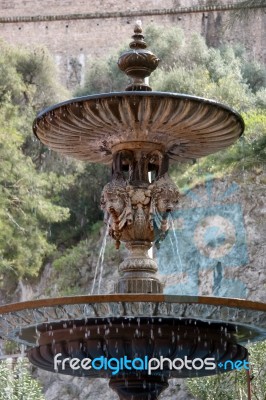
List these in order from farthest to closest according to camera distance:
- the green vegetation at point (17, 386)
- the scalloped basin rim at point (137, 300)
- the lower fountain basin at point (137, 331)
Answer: the green vegetation at point (17, 386)
the lower fountain basin at point (137, 331)
the scalloped basin rim at point (137, 300)

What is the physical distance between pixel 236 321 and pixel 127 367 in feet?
2.38

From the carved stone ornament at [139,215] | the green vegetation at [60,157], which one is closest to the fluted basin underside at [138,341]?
the carved stone ornament at [139,215]

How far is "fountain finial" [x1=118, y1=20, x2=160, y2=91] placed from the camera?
6598 mm

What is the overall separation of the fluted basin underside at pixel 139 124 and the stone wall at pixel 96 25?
29.1m

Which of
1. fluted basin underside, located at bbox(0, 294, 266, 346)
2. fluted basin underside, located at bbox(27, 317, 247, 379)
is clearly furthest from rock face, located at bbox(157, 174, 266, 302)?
fluted basin underside, located at bbox(0, 294, 266, 346)

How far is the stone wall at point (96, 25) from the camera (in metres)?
36.1

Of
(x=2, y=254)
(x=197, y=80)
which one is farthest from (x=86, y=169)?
(x=2, y=254)

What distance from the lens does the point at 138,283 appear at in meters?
6.21

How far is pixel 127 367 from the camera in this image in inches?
221

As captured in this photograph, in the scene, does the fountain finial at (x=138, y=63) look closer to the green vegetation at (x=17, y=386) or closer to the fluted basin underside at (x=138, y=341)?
the fluted basin underside at (x=138, y=341)

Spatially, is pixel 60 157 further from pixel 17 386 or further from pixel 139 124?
pixel 139 124

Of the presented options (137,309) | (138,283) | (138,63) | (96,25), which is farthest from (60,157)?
(137,309)

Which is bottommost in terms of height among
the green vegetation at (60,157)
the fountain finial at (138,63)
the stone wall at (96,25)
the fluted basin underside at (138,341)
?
the fluted basin underside at (138,341)

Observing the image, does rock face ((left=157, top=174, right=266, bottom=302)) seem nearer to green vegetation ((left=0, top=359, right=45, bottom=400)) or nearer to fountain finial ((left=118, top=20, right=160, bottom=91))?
green vegetation ((left=0, top=359, right=45, bottom=400))
